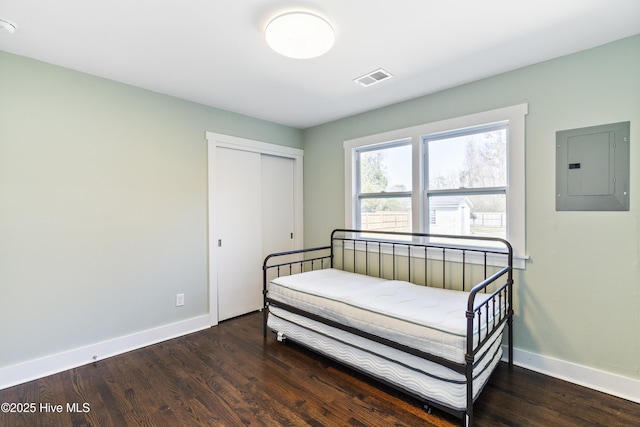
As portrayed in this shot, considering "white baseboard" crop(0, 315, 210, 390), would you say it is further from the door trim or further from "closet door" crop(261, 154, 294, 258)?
"closet door" crop(261, 154, 294, 258)

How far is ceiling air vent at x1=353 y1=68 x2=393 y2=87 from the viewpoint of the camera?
96.7 inches

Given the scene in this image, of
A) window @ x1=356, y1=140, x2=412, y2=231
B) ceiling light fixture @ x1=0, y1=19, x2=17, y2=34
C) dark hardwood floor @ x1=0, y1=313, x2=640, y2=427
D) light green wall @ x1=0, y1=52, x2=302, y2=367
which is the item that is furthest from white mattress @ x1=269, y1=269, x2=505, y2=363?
ceiling light fixture @ x1=0, y1=19, x2=17, y2=34

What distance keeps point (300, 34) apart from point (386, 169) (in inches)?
74.6

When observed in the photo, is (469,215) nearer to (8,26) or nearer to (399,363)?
(399,363)

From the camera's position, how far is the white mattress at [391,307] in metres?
1.77

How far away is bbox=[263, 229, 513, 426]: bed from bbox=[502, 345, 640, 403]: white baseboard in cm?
13

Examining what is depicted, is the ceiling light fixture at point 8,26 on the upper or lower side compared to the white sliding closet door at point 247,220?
upper

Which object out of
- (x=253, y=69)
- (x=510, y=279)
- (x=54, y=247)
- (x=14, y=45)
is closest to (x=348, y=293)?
(x=510, y=279)

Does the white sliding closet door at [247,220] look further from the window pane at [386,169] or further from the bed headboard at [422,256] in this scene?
the window pane at [386,169]

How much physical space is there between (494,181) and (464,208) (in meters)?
0.34

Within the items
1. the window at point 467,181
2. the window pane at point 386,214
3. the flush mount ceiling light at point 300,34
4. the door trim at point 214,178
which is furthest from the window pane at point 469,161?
the door trim at point 214,178

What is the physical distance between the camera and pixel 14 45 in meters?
2.04

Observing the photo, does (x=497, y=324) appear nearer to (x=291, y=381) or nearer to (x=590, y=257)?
(x=590, y=257)

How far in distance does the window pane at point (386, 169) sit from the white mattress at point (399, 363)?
1.68m
